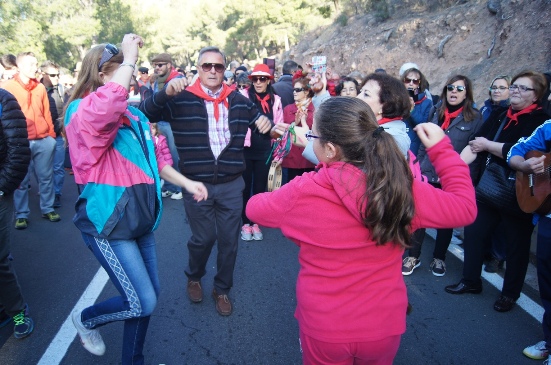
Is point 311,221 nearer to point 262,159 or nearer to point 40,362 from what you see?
point 40,362

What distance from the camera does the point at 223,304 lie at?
3.55m

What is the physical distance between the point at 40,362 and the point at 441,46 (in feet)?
60.7

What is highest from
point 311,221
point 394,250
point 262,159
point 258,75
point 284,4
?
point 284,4

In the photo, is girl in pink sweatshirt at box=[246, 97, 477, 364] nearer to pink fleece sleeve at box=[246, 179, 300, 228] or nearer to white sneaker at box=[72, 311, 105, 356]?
pink fleece sleeve at box=[246, 179, 300, 228]

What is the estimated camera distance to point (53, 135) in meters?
5.85

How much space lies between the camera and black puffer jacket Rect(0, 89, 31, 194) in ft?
9.75

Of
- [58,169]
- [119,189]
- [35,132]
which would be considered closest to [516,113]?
[119,189]

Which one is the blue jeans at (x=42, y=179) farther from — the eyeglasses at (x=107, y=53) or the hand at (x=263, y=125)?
the eyeglasses at (x=107, y=53)

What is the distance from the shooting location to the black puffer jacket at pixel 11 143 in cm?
297

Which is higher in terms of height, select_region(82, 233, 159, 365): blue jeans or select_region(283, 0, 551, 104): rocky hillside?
select_region(283, 0, 551, 104): rocky hillside

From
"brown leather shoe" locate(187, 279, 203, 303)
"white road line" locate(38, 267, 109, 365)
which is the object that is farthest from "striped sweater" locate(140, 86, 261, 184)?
"white road line" locate(38, 267, 109, 365)

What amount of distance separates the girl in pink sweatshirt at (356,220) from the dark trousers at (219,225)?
68.5 inches

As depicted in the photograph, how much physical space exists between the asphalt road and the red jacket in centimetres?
143

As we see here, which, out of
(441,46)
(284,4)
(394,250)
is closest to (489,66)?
(441,46)
